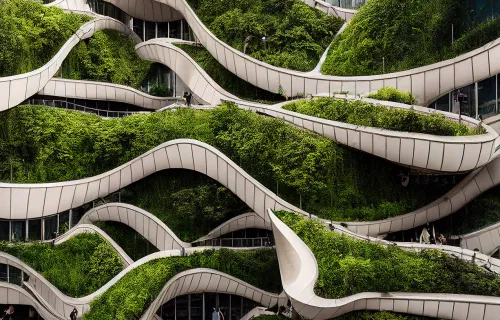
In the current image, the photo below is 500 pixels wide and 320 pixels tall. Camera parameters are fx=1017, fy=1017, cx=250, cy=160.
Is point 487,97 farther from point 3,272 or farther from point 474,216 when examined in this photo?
point 3,272

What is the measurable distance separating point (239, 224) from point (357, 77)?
963 centimetres

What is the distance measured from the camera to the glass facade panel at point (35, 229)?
45.5m

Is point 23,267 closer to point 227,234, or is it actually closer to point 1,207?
point 1,207

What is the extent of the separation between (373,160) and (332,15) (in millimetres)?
13441

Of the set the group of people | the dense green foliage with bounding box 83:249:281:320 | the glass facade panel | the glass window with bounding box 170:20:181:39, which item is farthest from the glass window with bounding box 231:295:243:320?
the glass window with bounding box 170:20:181:39

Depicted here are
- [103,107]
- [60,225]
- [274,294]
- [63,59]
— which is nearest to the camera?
[274,294]

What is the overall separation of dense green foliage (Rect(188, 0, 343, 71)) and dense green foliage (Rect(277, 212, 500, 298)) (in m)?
15.9

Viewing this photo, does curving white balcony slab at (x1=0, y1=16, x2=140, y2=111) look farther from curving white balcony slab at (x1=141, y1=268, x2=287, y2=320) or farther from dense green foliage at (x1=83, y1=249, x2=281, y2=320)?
curving white balcony slab at (x1=141, y1=268, x2=287, y2=320)

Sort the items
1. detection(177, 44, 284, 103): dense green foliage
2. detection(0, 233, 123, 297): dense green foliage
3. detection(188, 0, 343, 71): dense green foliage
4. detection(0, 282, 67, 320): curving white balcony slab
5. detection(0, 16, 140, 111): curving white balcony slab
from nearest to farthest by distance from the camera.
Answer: detection(0, 233, 123, 297): dense green foliage
detection(0, 282, 67, 320): curving white balcony slab
detection(0, 16, 140, 111): curving white balcony slab
detection(188, 0, 343, 71): dense green foliage
detection(177, 44, 284, 103): dense green foliage

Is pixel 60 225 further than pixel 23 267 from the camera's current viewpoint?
Yes

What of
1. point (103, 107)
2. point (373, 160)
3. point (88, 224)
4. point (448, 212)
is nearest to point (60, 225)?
point (88, 224)

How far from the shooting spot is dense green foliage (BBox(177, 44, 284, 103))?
2044 inches

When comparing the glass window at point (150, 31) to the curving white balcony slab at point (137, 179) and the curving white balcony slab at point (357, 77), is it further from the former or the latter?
the curving white balcony slab at point (137, 179)

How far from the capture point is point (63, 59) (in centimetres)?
5144
